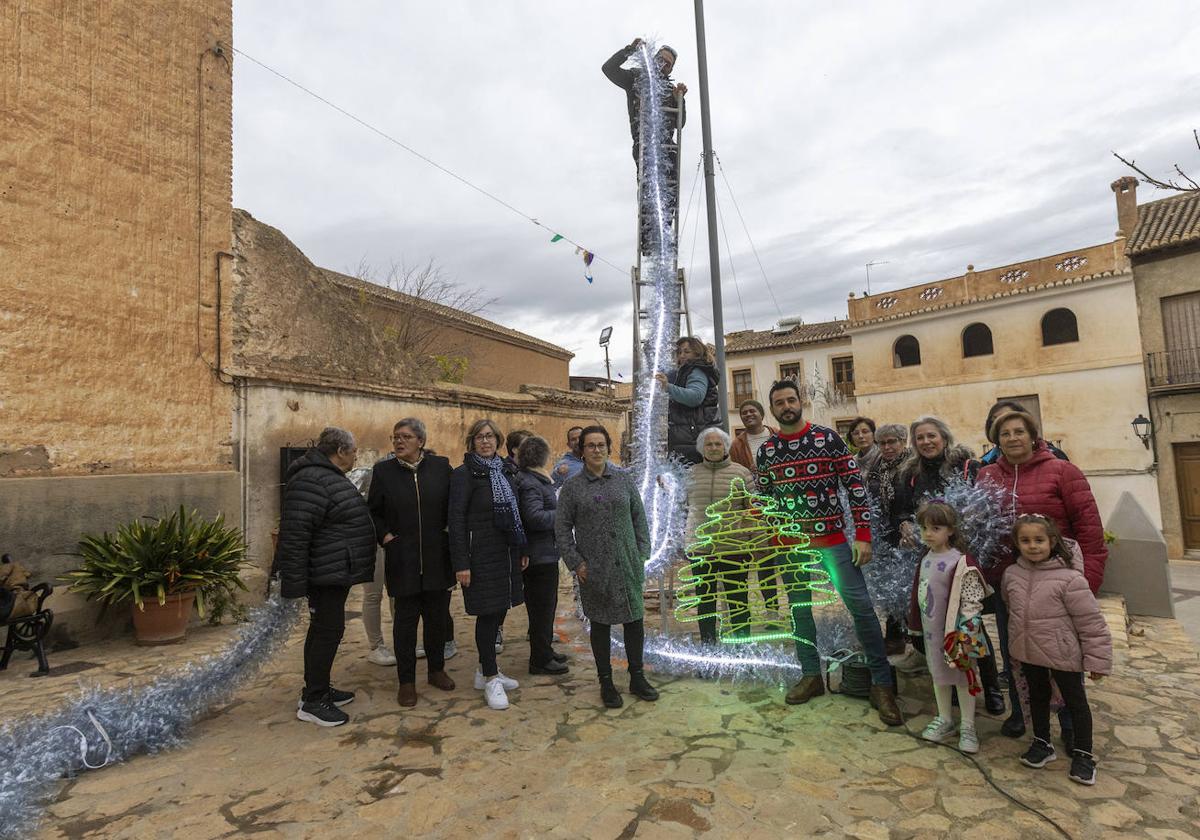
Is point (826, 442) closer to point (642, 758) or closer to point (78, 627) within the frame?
point (642, 758)

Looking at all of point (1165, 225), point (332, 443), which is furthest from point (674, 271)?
point (1165, 225)

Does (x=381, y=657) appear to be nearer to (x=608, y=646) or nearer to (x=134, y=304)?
(x=608, y=646)

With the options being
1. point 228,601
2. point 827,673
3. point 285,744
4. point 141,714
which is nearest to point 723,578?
point 827,673

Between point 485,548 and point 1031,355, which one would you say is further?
point 1031,355

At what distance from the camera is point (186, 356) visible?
6.88 meters

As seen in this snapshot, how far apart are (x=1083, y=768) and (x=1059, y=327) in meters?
20.9

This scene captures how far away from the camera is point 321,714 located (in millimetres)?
3840

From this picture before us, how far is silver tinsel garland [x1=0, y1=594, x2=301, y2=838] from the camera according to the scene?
9.76ft

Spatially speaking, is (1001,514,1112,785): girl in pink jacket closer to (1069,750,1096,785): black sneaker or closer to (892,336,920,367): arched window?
(1069,750,1096,785): black sneaker

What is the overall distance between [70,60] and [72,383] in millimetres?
3141

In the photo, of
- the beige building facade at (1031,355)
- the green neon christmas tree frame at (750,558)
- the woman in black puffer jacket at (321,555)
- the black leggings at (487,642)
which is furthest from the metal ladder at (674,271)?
the beige building facade at (1031,355)

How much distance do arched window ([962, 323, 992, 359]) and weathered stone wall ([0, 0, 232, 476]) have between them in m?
21.8

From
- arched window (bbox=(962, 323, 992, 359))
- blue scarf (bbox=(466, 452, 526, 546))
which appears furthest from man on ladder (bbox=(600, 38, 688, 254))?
arched window (bbox=(962, 323, 992, 359))

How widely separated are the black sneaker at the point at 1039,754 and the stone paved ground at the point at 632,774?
5 cm
